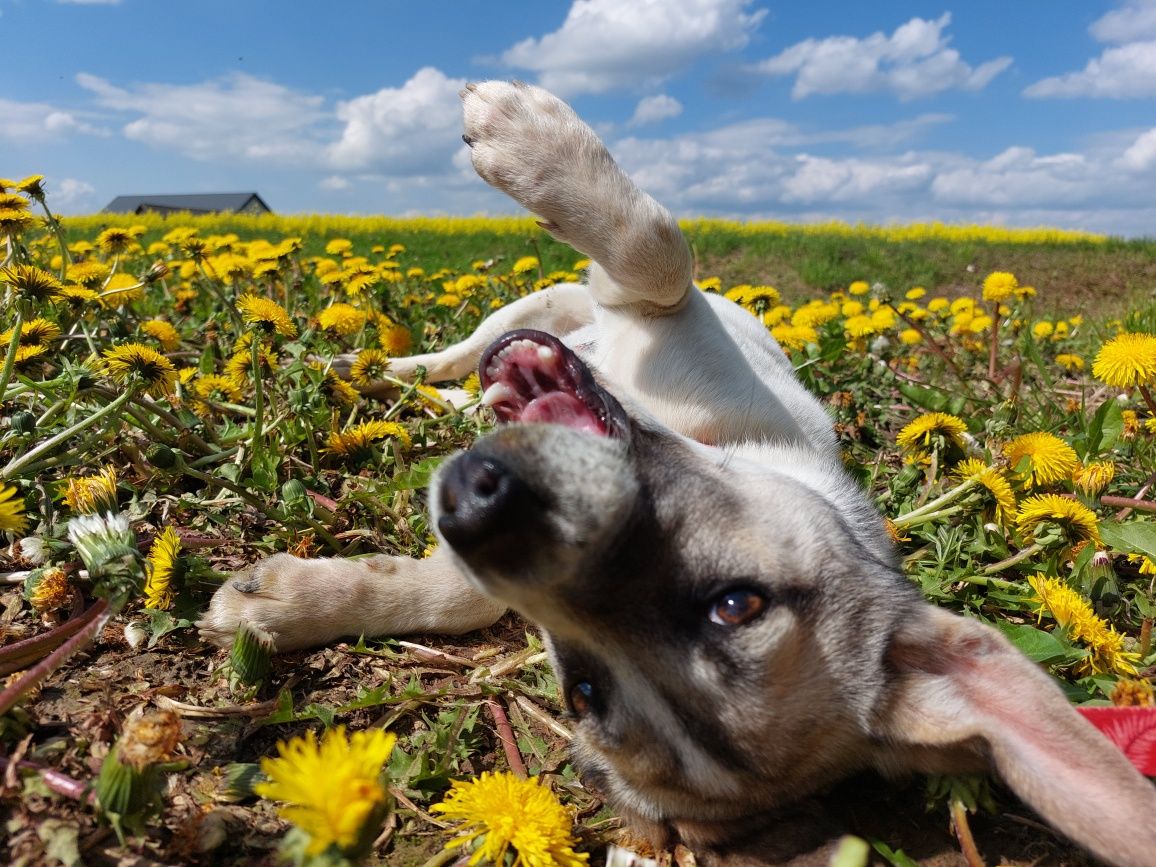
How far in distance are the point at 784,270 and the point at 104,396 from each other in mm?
17405

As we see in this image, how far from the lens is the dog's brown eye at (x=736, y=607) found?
1933 mm

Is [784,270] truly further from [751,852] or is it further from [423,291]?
[751,852]

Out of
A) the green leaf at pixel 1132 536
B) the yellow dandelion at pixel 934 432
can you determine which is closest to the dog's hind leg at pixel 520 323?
the yellow dandelion at pixel 934 432

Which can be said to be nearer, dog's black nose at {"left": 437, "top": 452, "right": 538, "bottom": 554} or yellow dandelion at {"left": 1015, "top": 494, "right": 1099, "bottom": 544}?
dog's black nose at {"left": 437, "top": 452, "right": 538, "bottom": 554}

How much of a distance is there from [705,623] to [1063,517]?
148 cm

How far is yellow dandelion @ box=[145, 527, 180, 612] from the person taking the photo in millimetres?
2342

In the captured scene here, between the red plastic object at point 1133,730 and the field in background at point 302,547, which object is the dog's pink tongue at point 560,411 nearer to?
the field in background at point 302,547

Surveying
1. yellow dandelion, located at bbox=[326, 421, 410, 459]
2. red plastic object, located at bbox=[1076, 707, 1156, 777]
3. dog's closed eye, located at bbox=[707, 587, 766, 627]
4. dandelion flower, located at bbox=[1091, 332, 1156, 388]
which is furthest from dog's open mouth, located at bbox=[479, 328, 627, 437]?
dandelion flower, located at bbox=[1091, 332, 1156, 388]

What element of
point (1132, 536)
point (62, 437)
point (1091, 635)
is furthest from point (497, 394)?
point (1132, 536)

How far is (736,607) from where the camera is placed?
194 centimetres

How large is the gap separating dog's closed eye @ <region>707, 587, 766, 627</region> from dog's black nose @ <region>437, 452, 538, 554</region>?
0.57m

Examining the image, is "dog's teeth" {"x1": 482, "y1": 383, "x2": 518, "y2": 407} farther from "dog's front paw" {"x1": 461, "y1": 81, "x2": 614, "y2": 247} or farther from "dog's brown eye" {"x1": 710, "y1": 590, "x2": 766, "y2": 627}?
"dog's brown eye" {"x1": 710, "y1": 590, "x2": 766, "y2": 627}

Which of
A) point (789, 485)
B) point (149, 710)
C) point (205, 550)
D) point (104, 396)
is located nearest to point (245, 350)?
point (104, 396)

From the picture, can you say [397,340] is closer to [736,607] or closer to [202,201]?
[736,607]
